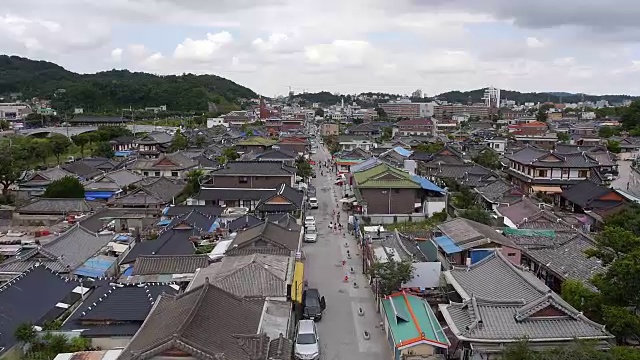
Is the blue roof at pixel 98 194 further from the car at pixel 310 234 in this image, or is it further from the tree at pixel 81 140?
the tree at pixel 81 140

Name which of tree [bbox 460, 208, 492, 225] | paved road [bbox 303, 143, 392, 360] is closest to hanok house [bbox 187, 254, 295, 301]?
paved road [bbox 303, 143, 392, 360]

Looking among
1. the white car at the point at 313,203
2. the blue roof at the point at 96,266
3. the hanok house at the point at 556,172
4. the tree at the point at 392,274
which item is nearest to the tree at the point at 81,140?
the white car at the point at 313,203

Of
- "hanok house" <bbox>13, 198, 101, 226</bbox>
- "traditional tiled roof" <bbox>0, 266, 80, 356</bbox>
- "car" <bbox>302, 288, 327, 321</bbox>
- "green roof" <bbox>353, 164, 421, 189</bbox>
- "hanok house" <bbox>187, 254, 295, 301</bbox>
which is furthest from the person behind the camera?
"green roof" <bbox>353, 164, 421, 189</bbox>

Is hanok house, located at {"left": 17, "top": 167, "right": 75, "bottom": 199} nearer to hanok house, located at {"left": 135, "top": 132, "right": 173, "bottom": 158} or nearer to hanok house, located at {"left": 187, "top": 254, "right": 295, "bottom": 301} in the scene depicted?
hanok house, located at {"left": 135, "top": 132, "right": 173, "bottom": 158}

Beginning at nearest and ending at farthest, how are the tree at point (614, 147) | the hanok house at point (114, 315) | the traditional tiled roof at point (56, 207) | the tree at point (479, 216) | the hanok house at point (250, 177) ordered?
the hanok house at point (114, 315) → the tree at point (479, 216) → the traditional tiled roof at point (56, 207) → the hanok house at point (250, 177) → the tree at point (614, 147)

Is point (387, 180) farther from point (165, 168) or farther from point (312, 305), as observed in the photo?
point (165, 168)

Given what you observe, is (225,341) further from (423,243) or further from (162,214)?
(162,214)

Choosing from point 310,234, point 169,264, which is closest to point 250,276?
point 169,264
